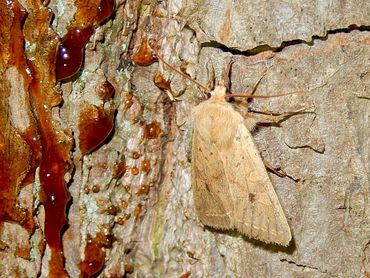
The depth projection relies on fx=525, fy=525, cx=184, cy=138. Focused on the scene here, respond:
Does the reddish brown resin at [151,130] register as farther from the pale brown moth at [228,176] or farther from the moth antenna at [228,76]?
the moth antenna at [228,76]

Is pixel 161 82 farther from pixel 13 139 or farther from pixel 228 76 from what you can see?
pixel 13 139

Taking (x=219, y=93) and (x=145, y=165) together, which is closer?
(x=219, y=93)

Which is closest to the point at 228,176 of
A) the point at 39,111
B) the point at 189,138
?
the point at 189,138

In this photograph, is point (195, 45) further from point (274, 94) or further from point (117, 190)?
point (117, 190)

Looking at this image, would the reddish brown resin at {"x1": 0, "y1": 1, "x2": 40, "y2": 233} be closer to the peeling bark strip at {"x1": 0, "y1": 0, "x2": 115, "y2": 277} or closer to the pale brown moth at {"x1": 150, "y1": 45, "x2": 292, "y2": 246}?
the peeling bark strip at {"x1": 0, "y1": 0, "x2": 115, "y2": 277}

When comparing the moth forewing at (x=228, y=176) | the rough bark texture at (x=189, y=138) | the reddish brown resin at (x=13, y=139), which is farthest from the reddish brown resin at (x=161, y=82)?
the reddish brown resin at (x=13, y=139)

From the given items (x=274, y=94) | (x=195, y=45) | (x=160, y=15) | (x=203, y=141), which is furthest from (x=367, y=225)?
(x=160, y=15)
